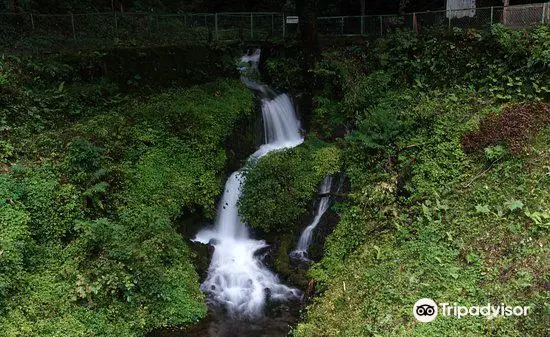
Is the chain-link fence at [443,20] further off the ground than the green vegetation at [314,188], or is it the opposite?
the chain-link fence at [443,20]

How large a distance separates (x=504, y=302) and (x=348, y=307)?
9.73ft

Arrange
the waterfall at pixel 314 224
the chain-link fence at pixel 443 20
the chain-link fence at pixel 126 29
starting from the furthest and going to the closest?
the chain-link fence at pixel 126 29, the chain-link fence at pixel 443 20, the waterfall at pixel 314 224

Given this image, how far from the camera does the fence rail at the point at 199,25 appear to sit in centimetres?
1527

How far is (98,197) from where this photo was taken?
10750mm

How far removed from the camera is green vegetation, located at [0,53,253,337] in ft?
29.6

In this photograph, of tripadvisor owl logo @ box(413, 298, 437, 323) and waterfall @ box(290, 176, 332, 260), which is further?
waterfall @ box(290, 176, 332, 260)

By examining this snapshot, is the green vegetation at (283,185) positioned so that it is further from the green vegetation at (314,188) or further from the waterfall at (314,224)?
the waterfall at (314,224)

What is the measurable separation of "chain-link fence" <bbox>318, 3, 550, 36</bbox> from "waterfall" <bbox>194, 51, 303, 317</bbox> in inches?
312

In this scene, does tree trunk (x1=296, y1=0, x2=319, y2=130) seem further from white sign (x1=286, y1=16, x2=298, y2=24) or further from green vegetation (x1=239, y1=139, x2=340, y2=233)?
green vegetation (x1=239, y1=139, x2=340, y2=233)

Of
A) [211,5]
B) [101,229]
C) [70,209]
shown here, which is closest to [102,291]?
[101,229]

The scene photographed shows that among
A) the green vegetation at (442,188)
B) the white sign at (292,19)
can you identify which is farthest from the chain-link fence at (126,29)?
the green vegetation at (442,188)

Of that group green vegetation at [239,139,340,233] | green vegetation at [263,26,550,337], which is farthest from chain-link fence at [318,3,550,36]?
green vegetation at [239,139,340,233]

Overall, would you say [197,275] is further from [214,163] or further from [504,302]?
[504,302]

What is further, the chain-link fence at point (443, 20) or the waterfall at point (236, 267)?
the chain-link fence at point (443, 20)
